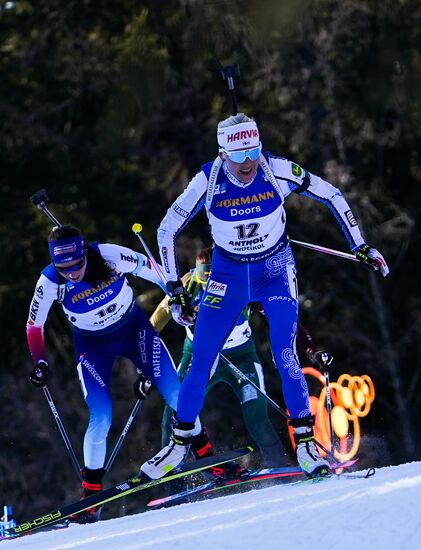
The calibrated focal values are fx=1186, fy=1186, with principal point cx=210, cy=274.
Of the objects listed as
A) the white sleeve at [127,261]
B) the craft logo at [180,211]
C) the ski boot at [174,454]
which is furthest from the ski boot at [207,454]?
the craft logo at [180,211]

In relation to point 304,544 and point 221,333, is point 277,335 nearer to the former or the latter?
point 221,333

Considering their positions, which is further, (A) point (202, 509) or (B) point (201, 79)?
(B) point (201, 79)

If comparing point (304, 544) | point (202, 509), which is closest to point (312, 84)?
point (202, 509)

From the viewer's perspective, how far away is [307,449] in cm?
572

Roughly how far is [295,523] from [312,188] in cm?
206

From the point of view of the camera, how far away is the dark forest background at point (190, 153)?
1617cm

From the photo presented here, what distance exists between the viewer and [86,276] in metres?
6.51

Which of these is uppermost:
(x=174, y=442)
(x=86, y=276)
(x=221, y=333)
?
(x=86, y=276)

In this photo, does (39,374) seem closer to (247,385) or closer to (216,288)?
(216,288)

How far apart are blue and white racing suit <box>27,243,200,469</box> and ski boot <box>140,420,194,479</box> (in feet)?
1.19

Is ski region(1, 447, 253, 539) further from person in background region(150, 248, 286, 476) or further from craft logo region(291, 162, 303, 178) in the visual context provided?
craft logo region(291, 162, 303, 178)

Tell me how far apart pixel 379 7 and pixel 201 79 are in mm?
2761

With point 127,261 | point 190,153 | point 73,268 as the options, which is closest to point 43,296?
point 73,268

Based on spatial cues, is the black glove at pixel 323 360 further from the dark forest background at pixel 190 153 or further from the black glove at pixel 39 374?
the dark forest background at pixel 190 153
